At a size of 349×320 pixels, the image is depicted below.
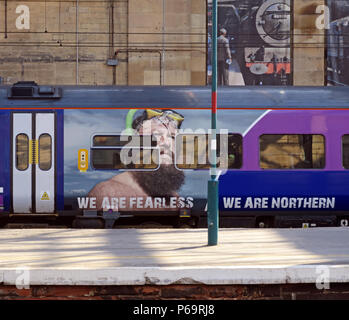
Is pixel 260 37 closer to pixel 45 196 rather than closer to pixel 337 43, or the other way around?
pixel 337 43

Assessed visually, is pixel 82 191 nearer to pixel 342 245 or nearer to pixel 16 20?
pixel 342 245

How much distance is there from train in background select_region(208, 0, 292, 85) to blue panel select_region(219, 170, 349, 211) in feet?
44.1

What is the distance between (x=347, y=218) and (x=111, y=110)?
6395 mm

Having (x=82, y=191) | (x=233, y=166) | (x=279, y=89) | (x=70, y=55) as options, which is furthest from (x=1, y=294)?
(x=70, y=55)

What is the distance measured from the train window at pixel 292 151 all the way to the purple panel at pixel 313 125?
0.40ft

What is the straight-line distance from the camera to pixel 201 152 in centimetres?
1469

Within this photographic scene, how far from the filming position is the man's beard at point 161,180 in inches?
574

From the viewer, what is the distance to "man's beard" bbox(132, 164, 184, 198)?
14.6 m

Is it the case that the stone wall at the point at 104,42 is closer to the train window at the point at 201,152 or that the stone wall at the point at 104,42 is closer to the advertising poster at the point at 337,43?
the advertising poster at the point at 337,43

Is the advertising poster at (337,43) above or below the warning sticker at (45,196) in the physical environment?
above

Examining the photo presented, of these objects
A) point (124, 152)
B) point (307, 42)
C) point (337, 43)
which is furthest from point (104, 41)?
point (124, 152)

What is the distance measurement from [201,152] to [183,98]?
1.40 meters

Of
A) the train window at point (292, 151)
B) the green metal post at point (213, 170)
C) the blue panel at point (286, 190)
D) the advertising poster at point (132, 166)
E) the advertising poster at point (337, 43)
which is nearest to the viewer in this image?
the green metal post at point (213, 170)

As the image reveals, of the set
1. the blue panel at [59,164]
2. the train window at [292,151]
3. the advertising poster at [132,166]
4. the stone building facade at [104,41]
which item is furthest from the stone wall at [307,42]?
the blue panel at [59,164]
